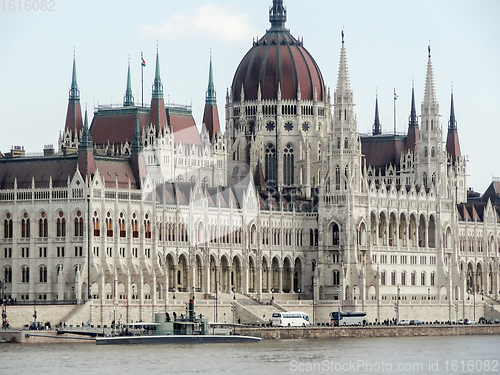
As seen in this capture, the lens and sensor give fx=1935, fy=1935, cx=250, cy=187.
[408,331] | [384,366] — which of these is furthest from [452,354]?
[408,331]

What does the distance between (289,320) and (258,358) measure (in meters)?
30.2

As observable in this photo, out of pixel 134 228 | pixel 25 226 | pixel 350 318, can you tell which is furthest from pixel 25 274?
pixel 350 318

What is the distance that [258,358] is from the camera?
154 meters

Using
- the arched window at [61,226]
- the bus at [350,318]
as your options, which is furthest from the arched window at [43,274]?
the bus at [350,318]

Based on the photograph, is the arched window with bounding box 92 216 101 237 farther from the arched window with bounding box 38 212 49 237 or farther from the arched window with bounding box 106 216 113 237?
the arched window with bounding box 38 212 49 237

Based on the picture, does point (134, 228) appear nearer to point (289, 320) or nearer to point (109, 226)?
point (109, 226)

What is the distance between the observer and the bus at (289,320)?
183 m

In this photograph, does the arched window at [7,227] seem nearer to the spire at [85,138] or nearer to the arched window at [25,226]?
the arched window at [25,226]

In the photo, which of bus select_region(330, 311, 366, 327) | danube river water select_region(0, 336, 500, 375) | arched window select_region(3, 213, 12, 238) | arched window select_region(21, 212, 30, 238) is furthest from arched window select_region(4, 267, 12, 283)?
bus select_region(330, 311, 366, 327)

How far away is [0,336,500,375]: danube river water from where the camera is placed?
472ft

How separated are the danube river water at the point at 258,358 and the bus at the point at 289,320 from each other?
28.0 ft

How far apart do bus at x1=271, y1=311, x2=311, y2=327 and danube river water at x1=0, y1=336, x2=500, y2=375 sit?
8541 mm

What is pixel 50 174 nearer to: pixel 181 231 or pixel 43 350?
pixel 181 231

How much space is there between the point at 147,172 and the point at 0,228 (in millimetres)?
18091
